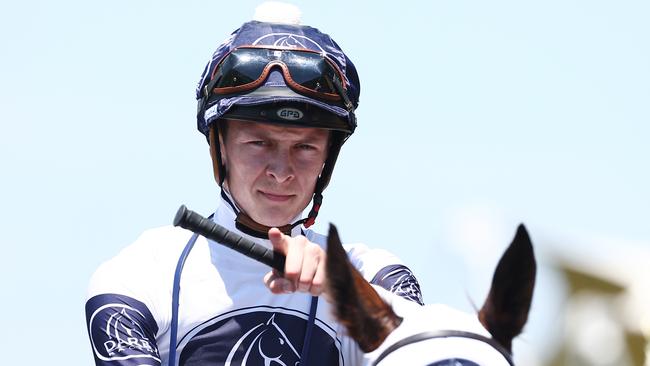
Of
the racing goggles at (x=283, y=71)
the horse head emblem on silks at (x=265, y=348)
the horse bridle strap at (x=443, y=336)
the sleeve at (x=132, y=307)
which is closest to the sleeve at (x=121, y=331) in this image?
the sleeve at (x=132, y=307)

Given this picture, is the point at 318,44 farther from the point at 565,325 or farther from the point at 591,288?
the point at 591,288

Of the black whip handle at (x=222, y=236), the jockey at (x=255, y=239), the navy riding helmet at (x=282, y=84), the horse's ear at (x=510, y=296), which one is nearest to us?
the horse's ear at (x=510, y=296)

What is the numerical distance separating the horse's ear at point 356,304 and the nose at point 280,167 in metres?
1.22

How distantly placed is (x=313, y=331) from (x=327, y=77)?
39.0 inches

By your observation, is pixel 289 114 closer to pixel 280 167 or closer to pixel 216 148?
pixel 280 167

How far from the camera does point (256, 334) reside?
4.72m

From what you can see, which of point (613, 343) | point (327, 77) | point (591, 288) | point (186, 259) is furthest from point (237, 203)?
point (591, 288)

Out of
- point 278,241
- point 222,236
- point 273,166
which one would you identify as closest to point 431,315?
point 278,241

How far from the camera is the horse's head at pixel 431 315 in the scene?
3.48 meters

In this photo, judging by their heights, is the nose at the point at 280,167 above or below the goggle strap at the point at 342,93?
below

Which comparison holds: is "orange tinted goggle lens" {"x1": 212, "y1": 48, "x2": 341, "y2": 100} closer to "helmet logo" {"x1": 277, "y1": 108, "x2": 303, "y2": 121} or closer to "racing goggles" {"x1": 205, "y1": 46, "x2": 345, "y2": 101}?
"racing goggles" {"x1": 205, "y1": 46, "x2": 345, "y2": 101}

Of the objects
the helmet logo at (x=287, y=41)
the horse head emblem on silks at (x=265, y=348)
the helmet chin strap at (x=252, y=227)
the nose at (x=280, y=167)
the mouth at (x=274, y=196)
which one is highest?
the helmet logo at (x=287, y=41)

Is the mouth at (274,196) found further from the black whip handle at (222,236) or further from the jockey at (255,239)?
the black whip handle at (222,236)

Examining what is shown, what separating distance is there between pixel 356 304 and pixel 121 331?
124cm
